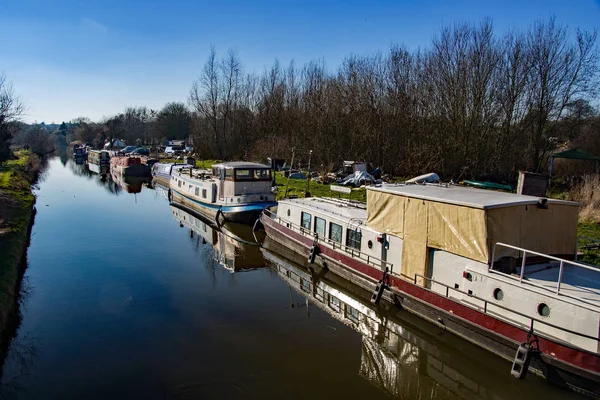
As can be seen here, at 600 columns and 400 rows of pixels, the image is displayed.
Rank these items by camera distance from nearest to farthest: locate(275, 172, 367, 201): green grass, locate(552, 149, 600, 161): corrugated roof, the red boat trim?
1. the red boat trim
2. locate(275, 172, 367, 201): green grass
3. locate(552, 149, 600, 161): corrugated roof

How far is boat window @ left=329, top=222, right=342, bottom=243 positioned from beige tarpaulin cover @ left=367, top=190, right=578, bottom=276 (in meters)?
3.57

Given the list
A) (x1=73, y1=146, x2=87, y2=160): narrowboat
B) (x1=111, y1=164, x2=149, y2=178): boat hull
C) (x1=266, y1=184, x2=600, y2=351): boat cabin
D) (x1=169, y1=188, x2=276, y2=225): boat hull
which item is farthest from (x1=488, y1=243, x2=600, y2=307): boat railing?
(x1=73, y1=146, x2=87, y2=160): narrowboat

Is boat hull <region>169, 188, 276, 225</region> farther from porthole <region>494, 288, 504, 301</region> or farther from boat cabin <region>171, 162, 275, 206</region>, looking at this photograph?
porthole <region>494, 288, 504, 301</region>

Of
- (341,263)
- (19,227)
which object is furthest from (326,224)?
(19,227)

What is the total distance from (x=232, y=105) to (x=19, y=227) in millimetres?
44895

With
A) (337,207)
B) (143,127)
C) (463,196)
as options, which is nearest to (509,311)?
(463,196)

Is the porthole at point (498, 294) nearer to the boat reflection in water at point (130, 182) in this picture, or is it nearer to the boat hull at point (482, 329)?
the boat hull at point (482, 329)

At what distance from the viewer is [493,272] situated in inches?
429

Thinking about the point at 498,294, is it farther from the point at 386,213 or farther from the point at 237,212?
the point at 237,212

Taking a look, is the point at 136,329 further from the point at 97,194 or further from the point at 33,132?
the point at 33,132

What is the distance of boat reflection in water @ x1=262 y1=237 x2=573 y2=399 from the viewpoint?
995 cm

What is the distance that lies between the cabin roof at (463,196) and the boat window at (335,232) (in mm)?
2894

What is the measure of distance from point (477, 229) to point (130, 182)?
156 feet

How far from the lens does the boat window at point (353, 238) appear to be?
15828mm
